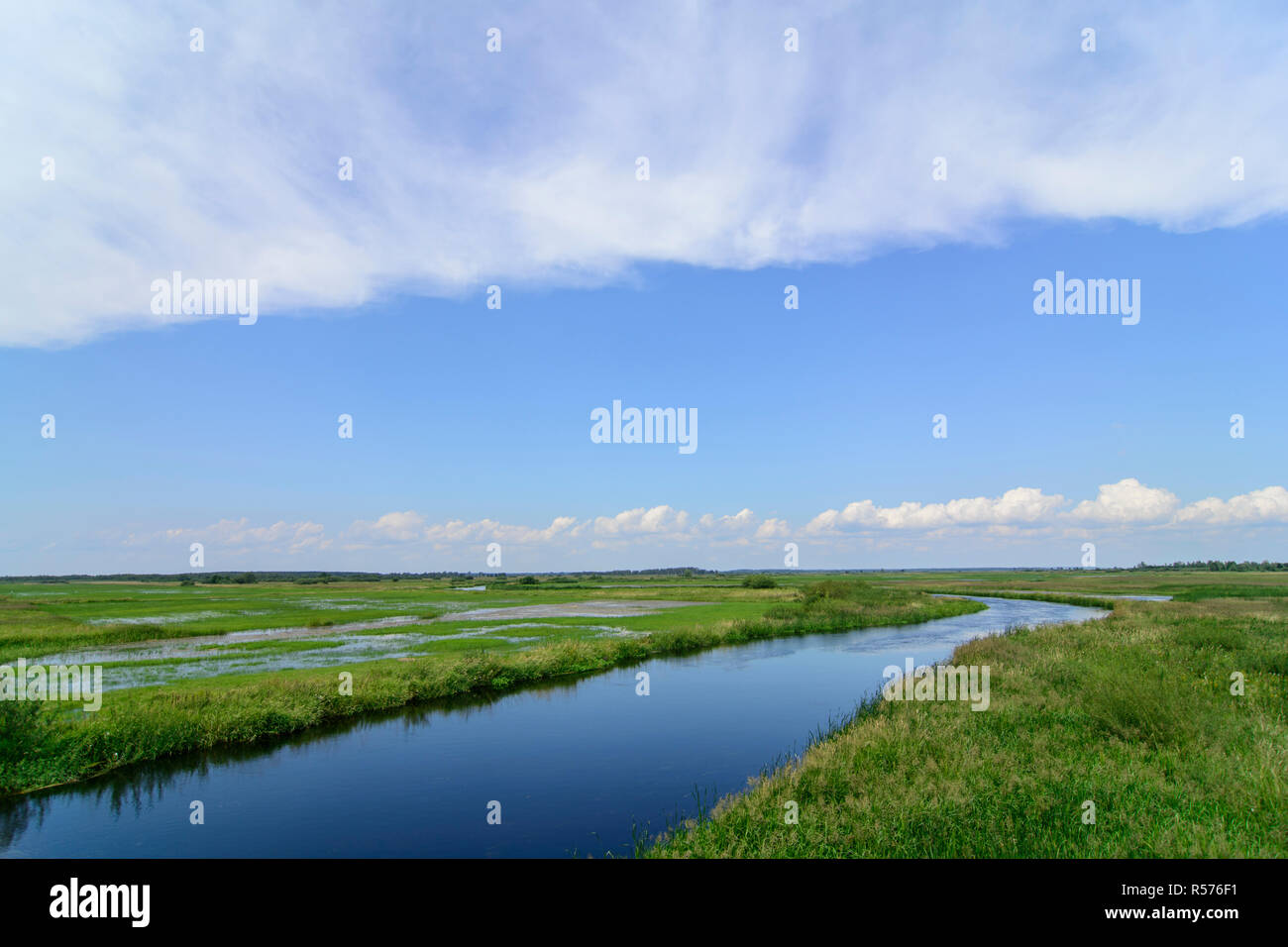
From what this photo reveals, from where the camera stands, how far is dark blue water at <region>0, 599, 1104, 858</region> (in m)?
15.5

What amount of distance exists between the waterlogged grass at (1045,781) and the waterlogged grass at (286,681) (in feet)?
56.8

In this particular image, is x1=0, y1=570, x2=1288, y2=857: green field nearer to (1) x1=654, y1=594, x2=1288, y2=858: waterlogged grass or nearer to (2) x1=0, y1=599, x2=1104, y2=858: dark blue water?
(1) x1=654, y1=594, x2=1288, y2=858: waterlogged grass

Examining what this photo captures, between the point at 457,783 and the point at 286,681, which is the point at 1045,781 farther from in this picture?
the point at 286,681

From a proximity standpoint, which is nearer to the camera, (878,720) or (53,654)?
(878,720)

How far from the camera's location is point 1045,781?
48.6 feet

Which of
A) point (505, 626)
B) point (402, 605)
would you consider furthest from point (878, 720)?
point (402, 605)

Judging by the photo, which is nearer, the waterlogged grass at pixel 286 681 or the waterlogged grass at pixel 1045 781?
the waterlogged grass at pixel 1045 781

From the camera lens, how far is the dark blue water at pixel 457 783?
50.7 ft

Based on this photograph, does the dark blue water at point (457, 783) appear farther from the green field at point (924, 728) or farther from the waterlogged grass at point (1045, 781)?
the waterlogged grass at point (1045, 781)

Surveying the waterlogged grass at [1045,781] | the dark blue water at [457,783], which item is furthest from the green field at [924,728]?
the dark blue water at [457,783]

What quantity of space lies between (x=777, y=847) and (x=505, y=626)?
1925 inches

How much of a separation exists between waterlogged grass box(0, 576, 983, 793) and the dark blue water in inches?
44.3
